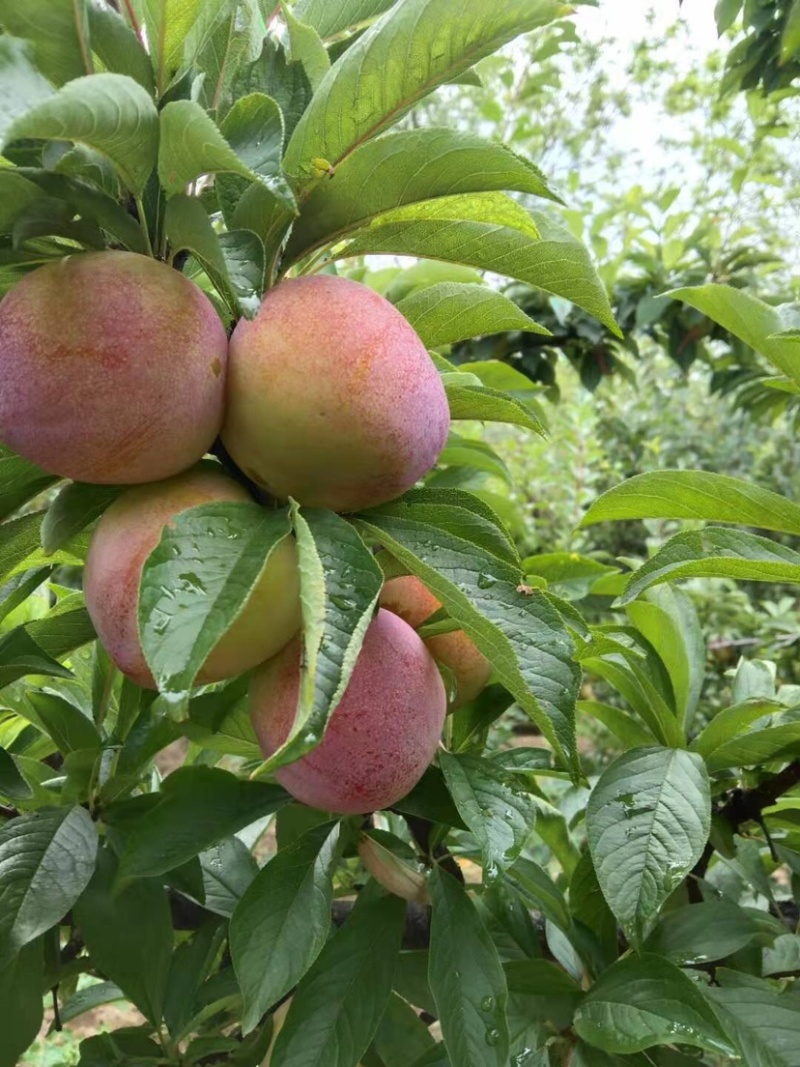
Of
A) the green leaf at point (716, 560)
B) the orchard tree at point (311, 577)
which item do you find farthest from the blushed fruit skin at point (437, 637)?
the green leaf at point (716, 560)

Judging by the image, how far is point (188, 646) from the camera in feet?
1.06

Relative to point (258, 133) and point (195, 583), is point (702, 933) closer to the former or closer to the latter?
point (195, 583)

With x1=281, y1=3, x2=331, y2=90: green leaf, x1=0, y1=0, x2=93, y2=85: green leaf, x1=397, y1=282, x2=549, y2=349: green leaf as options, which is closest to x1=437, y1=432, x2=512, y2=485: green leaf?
x1=397, y1=282, x2=549, y2=349: green leaf

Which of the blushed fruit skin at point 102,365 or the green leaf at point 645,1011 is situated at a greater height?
the blushed fruit skin at point 102,365

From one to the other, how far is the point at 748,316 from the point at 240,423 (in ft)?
1.29

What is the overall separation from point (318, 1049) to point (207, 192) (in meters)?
0.51


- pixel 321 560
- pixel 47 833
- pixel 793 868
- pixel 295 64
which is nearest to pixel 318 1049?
pixel 47 833

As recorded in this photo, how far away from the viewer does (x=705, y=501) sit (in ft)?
1.89

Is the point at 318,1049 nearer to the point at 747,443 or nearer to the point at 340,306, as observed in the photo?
the point at 340,306

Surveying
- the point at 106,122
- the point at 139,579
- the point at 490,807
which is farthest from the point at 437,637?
the point at 106,122

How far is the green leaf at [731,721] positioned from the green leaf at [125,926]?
42 cm

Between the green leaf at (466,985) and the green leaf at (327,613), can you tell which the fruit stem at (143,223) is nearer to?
the green leaf at (327,613)

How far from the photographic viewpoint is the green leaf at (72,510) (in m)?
0.44

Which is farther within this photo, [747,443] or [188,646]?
[747,443]
